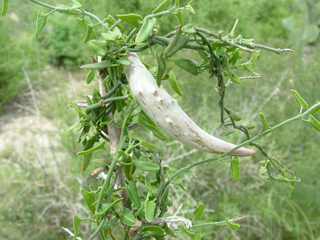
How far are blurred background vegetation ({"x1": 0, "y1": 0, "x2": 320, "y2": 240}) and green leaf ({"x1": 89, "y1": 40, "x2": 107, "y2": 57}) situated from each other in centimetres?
45

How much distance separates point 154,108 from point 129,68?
5 cm

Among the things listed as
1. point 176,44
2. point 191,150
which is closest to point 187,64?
point 176,44

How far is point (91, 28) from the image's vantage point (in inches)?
10.4

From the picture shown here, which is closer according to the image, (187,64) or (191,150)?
(187,64)

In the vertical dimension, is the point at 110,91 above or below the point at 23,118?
above

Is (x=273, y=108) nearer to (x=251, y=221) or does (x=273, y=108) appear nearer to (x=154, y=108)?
(x=251, y=221)

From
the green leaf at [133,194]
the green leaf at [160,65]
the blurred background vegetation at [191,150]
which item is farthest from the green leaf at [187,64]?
the blurred background vegetation at [191,150]

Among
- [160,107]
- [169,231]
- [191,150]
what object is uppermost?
[160,107]

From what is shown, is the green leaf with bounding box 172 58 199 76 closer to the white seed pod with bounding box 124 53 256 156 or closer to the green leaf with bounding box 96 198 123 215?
the white seed pod with bounding box 124 53 256 156

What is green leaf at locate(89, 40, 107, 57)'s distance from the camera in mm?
242

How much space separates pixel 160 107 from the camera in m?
0.25

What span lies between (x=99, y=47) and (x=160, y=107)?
0.28 ft

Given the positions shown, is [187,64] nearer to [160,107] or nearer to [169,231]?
[160,107]

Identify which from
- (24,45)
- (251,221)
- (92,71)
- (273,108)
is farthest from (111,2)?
(92,71)
